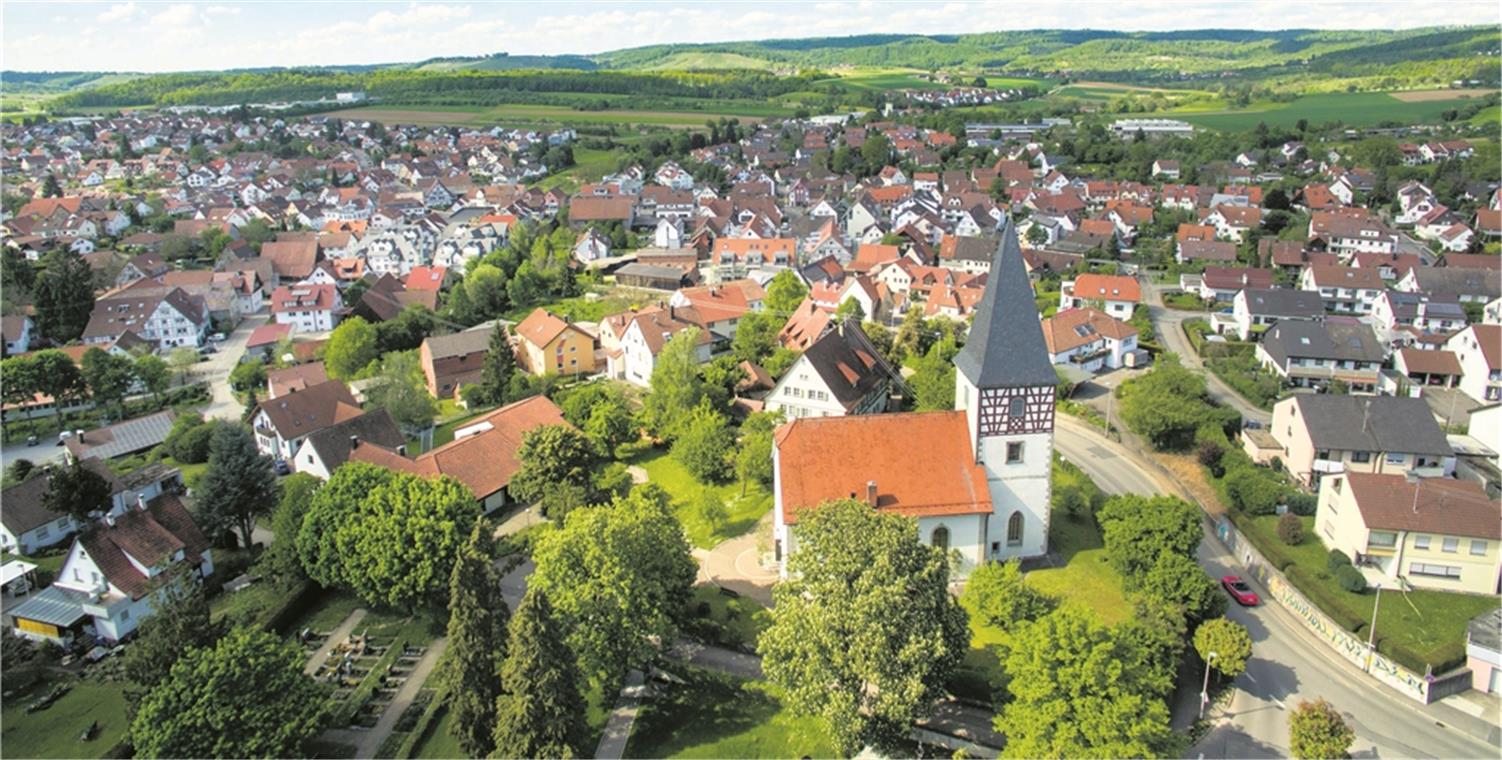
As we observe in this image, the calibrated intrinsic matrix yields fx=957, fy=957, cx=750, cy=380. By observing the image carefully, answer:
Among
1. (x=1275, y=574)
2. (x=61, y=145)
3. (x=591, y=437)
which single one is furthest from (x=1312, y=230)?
(x=61, y=145)

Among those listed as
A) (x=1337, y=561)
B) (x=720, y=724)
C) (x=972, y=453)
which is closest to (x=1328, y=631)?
(x=1337, y=561)

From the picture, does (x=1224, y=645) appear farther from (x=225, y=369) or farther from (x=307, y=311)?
(x=307, y=311)

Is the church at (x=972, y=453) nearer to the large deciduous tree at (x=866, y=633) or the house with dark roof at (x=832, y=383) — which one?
A: the large deciduous tree at (x=866, y=633)

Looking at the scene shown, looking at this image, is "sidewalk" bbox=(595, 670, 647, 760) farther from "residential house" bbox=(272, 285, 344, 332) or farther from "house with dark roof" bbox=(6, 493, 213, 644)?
"residential house" bbox=(272, 285, 344, 332)

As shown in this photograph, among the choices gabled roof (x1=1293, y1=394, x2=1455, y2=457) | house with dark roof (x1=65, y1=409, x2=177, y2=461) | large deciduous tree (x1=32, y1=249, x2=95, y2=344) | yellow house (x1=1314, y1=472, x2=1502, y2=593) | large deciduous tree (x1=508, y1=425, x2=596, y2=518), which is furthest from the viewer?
large deciduous tree (x1=32, y1=249, x2=95, y2=344)

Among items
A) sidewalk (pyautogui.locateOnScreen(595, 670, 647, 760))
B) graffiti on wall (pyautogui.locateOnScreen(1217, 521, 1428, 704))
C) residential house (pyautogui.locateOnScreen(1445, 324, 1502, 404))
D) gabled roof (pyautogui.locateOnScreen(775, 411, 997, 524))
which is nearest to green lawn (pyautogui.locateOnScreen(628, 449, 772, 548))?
gabled roof (pyautogui.locateOnScreen(775, 411, 997, 524))

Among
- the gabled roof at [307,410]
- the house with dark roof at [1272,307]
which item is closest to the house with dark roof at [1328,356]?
the house with dark roof at [1272,307]
